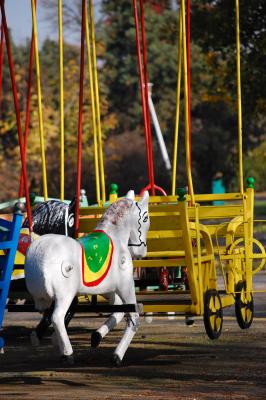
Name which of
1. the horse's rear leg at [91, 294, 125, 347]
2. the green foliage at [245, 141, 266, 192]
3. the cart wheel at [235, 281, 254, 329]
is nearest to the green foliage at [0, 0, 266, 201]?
the green foliage at [245, 141, 266, 192]

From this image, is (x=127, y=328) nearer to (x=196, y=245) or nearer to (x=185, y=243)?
(x=185, y=243)

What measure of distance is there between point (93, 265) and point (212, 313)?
4.51ft

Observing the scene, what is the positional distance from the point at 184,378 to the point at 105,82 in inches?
2285

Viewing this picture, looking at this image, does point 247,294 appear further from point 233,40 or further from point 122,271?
point 233,40

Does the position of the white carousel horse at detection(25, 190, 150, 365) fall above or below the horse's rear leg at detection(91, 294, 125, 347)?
above

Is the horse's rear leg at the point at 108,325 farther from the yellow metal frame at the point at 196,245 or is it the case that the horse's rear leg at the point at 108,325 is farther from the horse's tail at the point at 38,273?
the horse's tail at the point at 38,273

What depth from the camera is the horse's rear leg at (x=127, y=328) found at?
9.39m

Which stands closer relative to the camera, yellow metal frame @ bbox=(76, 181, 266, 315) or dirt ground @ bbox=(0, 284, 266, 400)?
dirt ground @ bbox=(0, 284, 266, 400)

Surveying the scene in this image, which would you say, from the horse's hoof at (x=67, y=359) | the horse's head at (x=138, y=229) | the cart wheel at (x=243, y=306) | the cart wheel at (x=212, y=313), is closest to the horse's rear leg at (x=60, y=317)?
the horse's hoof at (x=67, y=359)

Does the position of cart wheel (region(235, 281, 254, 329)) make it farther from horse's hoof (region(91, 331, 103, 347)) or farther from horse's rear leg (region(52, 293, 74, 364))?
horse's rear leg (region(52, 293, 74, 364))

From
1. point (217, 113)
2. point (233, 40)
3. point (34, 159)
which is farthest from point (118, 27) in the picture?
point (233, 40)

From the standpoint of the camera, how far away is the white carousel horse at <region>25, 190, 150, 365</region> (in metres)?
8.77

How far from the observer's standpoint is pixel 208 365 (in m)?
9.40

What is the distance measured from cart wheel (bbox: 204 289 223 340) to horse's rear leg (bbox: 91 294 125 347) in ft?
2.06
